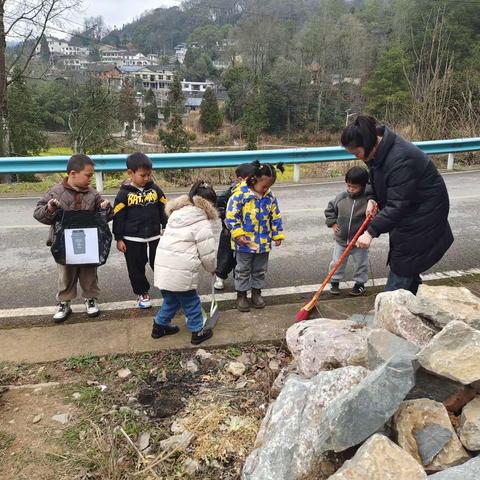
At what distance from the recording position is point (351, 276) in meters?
5.11

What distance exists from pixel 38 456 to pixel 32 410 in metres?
0.42

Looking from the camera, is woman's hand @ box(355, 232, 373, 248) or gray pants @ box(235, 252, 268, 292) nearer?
woman's hand @ box(355, 232, 373, 248)

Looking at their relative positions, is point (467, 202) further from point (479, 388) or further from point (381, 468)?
point (381, 468)

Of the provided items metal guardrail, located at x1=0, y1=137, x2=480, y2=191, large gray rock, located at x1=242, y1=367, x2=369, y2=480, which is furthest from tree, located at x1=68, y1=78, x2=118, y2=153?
large gray rock, located at x1=242, y1=367, x2=369, y2=480

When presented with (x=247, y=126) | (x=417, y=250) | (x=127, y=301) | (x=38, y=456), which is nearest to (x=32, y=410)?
(x=38, y=456)

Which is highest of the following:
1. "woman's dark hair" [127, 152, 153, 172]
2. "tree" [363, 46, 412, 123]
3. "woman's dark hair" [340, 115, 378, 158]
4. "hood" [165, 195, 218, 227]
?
"tree" [363, 46, 412, 123]

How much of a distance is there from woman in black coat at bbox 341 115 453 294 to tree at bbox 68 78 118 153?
28.2 metres

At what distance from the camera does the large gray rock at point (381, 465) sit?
70.9 inches

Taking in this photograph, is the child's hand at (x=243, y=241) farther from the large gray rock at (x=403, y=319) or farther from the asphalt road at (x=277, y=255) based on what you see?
the large gray rock at (x=403, y=319)

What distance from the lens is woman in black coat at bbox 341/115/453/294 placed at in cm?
302

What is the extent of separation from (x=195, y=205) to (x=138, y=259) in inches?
36.4

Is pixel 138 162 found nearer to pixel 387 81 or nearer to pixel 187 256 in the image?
pixel 187 256

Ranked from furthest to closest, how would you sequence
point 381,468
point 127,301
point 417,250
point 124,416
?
point 127,301, point 417,250, point 124,416, point 381,468

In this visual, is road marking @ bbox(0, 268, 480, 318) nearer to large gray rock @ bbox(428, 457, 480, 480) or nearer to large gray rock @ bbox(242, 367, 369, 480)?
large gray rock @ bbox(242, 367, 369, 480)
